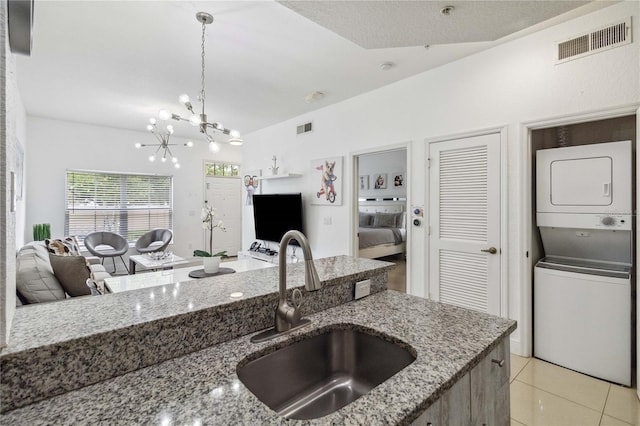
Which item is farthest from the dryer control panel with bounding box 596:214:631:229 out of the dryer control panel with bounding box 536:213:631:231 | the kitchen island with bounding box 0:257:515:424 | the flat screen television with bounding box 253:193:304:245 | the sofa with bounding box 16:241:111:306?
the sofa with bounding box 16:241:111:306

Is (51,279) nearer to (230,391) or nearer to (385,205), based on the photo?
(230,391)

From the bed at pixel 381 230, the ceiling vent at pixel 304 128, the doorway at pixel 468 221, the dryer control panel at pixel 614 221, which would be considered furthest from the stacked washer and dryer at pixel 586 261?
the ceiling vent at pixel 304 128

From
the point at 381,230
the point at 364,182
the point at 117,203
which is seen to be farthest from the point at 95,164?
the point at 364,182

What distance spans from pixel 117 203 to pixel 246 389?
6649 mm

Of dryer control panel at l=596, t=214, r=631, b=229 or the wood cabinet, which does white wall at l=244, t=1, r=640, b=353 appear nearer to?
dryer control panel at l=596, t=214, r=631, b=229

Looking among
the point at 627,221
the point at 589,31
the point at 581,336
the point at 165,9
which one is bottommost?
the point at 581,336

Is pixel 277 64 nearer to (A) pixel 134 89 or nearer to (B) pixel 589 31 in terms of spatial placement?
(A) pixel 134 89

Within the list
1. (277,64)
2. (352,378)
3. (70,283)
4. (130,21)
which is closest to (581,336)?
(352,378)

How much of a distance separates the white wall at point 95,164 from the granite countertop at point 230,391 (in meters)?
6.03

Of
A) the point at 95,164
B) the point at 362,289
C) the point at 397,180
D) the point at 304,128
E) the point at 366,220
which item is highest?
the point at 304,128

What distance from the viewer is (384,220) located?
23.7 feet

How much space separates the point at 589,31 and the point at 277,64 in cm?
269

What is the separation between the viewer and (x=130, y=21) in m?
2.50

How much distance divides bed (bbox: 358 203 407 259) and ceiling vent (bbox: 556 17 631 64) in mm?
3715
